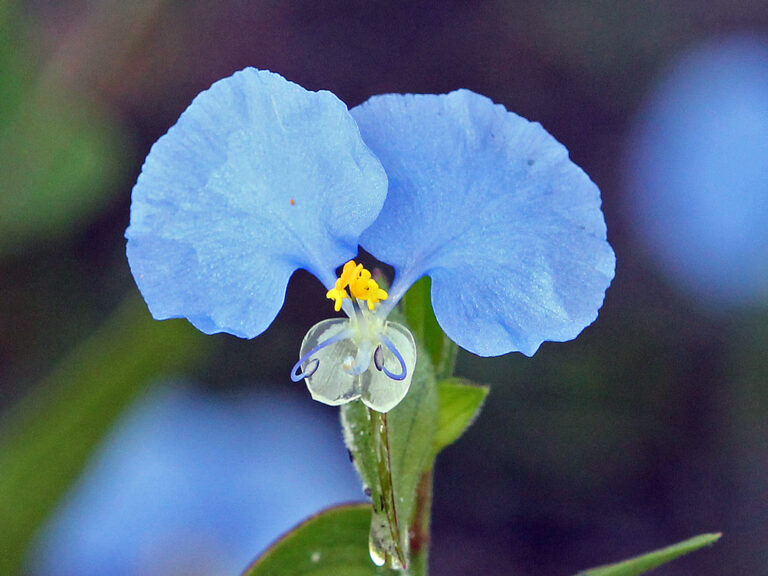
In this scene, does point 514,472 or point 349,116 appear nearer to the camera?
point 349,116

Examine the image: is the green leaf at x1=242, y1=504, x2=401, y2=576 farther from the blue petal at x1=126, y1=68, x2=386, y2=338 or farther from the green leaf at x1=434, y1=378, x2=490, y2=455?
the blue petal at x1=126, y1=68, x2=386, y2=338

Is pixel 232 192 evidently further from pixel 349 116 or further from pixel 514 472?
pixel 514 472

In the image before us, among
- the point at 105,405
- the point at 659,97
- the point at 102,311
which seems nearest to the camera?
the point at 105,405

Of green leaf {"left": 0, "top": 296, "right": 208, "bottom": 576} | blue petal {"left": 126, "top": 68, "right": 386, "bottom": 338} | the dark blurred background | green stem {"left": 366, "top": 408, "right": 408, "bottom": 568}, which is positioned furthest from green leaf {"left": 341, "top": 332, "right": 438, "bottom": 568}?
the dark blurred background

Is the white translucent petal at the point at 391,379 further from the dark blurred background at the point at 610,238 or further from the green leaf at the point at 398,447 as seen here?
the dark blurred background at the point at 610,238

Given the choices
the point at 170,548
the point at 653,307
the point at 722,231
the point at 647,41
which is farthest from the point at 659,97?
the point at 170,548

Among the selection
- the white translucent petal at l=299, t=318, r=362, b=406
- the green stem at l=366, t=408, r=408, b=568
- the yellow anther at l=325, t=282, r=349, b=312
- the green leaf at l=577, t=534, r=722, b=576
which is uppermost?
the yellow anther at l=325, t=282, r=349, b=312

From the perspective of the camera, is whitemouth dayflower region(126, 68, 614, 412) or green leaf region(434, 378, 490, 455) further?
green leaf region(434, 378, 490, 455)
